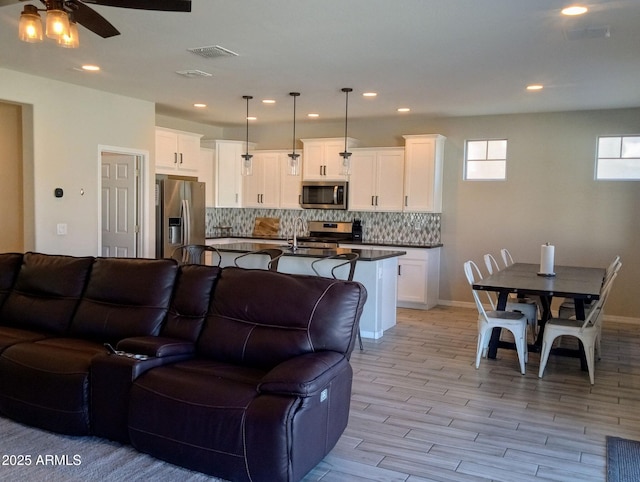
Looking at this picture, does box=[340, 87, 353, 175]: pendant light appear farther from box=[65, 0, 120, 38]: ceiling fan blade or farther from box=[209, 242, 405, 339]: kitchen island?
box=[65, 0, 120, 38]: ceiling fan blade

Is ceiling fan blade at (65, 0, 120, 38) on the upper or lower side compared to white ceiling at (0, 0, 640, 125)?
lower

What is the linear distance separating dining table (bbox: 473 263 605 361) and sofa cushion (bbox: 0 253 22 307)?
3714mm

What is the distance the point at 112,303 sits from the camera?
3742 mm

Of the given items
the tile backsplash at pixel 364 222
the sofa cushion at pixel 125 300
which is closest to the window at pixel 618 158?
the tile backsplash at pixel 364 222

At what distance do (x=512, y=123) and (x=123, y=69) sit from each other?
503cm

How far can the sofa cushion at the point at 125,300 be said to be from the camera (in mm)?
3564

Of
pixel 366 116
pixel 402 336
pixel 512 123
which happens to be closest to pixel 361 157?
pixel 366 116

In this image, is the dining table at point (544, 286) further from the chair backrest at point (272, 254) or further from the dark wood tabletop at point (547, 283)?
the chair backrest at point (272, 254)

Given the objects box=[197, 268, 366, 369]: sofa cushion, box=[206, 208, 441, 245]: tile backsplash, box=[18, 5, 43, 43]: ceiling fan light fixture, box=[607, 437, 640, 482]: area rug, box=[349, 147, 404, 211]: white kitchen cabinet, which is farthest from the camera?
box=[206, 208, 441, 245]: tile backsplash

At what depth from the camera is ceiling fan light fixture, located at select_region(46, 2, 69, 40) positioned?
8.36 ft

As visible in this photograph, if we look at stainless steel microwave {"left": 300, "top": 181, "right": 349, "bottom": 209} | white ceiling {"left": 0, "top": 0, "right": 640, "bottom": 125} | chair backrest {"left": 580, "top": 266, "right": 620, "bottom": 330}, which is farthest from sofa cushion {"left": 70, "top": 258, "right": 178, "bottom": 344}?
stainless steel microwave {"left": 300, "top": 181, "right": 349, "bottom": 209}

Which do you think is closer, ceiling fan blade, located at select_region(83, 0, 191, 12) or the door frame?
ceiling fan blade, located at select_region(83, 0, 191, 12)

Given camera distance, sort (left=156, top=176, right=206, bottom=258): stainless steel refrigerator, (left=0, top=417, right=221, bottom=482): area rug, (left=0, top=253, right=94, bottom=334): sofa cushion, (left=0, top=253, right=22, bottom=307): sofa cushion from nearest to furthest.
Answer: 1. (left=0, top=417, right=221, bottom=482): area rug
2. (left=0, top=253, right=94, bottom=334): sofa cushion
3. (left=0, top=253, right=22, bottom=307): sofa cushion
4. (left=156, top=176, right=206, bottom=258): stainless steel refrigerator

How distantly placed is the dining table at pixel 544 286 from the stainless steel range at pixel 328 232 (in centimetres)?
297
